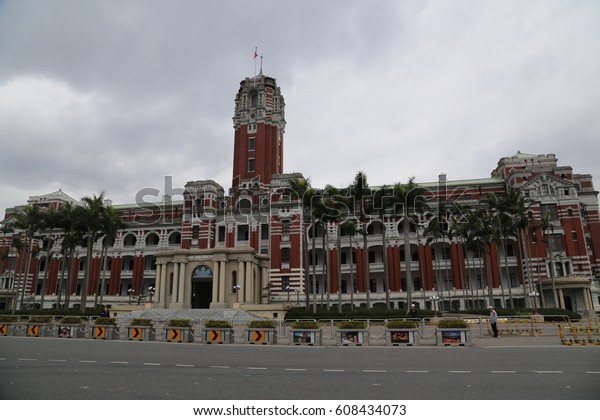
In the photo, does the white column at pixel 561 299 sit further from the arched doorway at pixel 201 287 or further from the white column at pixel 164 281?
the white column at pixel 164 281

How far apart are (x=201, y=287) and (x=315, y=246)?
19.2 meters

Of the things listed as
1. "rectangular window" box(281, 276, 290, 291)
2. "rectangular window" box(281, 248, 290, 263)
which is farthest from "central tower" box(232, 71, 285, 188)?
"rectangular window" box(281, 276, 290, 291)

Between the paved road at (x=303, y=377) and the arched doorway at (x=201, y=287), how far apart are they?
3583 centimetres

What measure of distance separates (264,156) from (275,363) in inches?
2457

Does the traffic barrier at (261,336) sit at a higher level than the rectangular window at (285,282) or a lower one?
lower

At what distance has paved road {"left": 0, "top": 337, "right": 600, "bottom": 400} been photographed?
9047 mm

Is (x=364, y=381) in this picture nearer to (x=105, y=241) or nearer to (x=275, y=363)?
(x=275, y=363)

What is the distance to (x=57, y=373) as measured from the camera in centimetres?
1185

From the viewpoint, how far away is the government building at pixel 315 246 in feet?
173

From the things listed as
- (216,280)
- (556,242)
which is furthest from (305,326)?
(556,242)

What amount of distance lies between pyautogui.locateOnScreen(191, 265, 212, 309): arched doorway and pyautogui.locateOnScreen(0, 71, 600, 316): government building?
6.6 inches

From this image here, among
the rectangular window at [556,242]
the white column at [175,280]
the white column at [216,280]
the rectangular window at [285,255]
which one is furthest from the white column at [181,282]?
the rectangular window at [556,242]

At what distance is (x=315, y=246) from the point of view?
220 feet

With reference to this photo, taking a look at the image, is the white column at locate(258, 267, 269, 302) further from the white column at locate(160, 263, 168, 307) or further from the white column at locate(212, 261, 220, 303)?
the white column at locate(160, 263, 168, 307)
